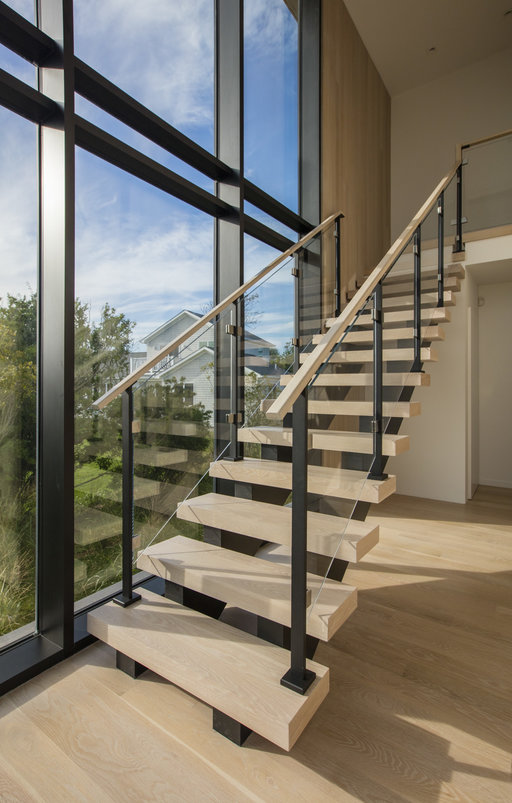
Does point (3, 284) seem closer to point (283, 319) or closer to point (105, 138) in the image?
point (105, 138)

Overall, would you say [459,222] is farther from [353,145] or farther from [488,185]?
[353,145]

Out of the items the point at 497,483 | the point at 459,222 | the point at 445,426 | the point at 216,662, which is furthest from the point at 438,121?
the point at 216,662

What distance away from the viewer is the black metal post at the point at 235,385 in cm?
266

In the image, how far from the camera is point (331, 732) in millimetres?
1567

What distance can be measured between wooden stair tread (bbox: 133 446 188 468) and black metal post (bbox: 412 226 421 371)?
166 cm

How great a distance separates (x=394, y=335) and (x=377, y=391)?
1.92 ft

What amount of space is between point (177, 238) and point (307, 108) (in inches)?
94.8

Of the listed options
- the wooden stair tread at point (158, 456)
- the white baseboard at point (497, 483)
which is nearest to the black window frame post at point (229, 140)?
the wooden stair tread at point (158, 456)

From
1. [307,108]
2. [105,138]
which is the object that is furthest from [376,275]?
[307,108]

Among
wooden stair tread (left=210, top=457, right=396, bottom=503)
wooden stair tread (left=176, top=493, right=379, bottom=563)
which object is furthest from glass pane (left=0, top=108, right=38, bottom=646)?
wooden stair tread (left=210, top=457, right=396, bottom=503)

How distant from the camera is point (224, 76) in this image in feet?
10.2

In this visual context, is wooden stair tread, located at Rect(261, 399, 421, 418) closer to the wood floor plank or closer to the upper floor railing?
the upper floor railing

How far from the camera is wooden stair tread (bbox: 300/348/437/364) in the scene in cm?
185

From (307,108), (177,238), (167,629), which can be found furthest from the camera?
(307,108)
